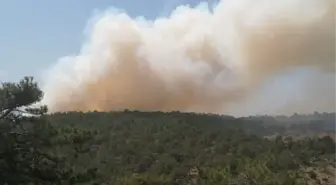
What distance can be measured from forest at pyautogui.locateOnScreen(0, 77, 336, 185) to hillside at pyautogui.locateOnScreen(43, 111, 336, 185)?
0.21 meters

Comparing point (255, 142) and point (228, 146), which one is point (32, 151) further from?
point (255, 142)

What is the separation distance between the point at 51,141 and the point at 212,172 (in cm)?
4691

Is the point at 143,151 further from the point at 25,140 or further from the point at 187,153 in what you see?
the point at 25,140

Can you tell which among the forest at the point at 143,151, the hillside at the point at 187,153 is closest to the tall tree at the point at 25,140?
the forest at the point at 143,151

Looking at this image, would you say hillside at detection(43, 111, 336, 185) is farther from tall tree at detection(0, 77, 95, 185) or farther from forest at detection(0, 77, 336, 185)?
tall tree at detection(0, 77, 95, 185)

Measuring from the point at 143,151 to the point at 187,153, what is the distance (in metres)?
9.97

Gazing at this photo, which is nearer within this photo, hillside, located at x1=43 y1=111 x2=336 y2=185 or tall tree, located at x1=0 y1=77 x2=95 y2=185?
tall tree, located at x1=0 y1=77 x2=95 y2=185

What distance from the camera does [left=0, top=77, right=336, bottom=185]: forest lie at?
1341 inches

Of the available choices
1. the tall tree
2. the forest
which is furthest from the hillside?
the tall tree

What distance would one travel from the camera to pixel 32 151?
3466 cm

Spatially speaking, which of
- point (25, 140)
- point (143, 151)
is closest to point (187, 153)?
point (143, 151)

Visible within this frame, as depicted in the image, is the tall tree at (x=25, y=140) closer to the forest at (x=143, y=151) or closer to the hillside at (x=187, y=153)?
the forest at (x=143, y=151)

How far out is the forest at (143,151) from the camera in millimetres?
34062

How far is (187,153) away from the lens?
360 ft
